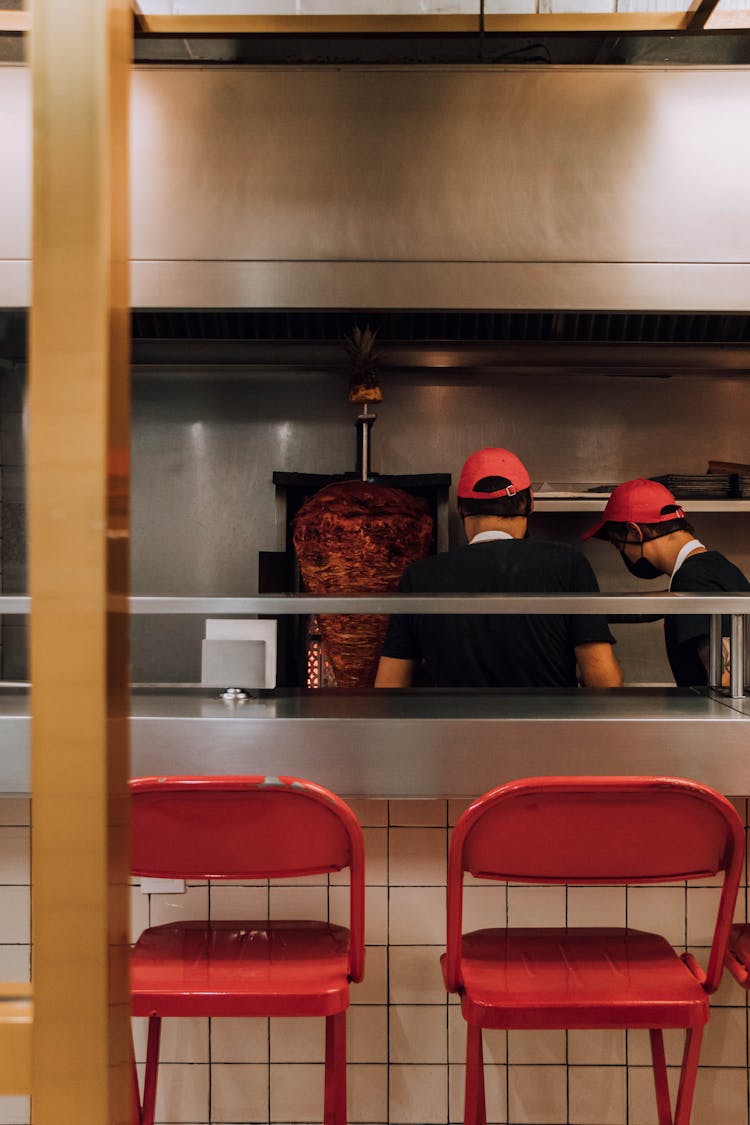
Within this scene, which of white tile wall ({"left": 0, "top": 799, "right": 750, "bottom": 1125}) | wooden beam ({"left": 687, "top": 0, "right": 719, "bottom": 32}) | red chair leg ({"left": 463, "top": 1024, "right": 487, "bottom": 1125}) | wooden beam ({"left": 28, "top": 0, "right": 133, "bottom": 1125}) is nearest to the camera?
wooden beam ({"left": 28, "top": 0, "right": 133, "bottom": 1125})

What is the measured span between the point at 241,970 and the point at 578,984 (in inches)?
23.7

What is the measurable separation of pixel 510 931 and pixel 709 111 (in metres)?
2.58

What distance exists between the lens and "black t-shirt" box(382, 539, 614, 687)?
8.45 ft

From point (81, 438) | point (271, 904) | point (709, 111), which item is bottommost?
point (271, 904)

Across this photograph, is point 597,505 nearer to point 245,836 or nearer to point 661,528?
point 661,528

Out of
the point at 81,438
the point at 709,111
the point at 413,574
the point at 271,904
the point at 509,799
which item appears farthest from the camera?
the point at 709,111

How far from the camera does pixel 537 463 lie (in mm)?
4203

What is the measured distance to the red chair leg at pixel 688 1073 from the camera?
5.21 ft

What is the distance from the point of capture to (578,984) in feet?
5.19

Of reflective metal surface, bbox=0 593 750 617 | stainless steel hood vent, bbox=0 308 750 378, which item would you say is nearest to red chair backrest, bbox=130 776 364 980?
reflective metal surface, bbox=0 593 750 617

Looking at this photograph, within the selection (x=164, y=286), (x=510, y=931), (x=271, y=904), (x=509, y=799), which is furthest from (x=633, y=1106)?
(x=164, y=286)

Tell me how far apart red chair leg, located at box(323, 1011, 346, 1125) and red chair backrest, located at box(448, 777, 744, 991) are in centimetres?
24

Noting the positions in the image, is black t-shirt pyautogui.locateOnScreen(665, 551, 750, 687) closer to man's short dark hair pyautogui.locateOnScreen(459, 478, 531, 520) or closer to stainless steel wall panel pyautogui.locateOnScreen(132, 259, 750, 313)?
man's short dark hair pyautogui.locateOnScreen(459, 478, 531, 520)

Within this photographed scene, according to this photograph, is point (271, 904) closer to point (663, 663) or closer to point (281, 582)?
point (281, 582)
